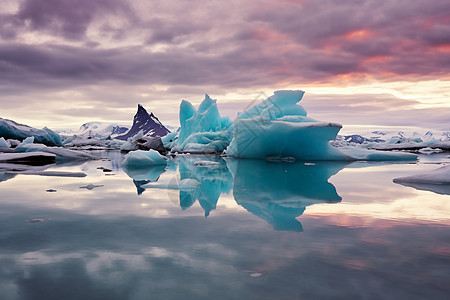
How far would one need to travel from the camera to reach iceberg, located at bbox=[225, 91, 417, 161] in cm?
1483

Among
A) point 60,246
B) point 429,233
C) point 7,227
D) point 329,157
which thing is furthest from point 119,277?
point 329,157

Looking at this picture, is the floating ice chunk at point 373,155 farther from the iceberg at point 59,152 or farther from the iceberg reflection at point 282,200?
the iceberg at point 59,152

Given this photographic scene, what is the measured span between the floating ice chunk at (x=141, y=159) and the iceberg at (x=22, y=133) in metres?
24.8

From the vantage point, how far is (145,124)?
15688 cm

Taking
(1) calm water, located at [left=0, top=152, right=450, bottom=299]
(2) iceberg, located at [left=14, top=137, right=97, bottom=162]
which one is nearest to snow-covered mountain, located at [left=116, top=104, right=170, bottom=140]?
(2) iceberg, located at [left=14, top=137, right=97, bottom=162]

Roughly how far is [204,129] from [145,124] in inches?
5222

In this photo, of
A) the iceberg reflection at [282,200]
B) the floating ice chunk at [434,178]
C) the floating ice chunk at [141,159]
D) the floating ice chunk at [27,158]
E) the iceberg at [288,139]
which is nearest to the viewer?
the iceberg reflection at [282,200]

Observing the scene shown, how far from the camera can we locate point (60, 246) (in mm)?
2678

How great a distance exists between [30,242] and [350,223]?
300cm

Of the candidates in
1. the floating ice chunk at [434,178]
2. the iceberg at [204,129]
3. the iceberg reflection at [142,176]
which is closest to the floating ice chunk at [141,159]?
the iceberg reflection at [142,176]

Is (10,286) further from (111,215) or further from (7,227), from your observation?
(111,215)

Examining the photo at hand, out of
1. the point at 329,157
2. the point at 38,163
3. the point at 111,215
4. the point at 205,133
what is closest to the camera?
the point at 111,215

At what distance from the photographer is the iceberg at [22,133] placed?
104ft

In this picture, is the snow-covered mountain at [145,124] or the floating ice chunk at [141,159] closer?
the floating ice chunk at [141,159]
